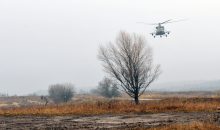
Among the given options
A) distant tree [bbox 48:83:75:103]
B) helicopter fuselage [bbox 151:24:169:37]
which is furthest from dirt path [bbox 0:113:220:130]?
distant tree [bbox 48:83:75:103]

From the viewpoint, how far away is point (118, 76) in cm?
4544

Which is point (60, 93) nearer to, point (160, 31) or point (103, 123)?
point (160, 31)

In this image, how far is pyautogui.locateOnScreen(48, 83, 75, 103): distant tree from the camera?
98.4 metres

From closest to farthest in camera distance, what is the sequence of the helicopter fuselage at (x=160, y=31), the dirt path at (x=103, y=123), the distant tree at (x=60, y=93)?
the dirt path at (x=103, y=123) < the helicopter fuselage at (x=160, y=31) < the distant tree at (x=60, y=93)

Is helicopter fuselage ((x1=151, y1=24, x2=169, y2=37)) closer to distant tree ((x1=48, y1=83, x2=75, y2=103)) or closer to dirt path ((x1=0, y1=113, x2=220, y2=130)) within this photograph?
dirt path ((x1=0, y1=113, x2=220, y2=130))

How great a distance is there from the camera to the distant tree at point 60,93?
3875 inches

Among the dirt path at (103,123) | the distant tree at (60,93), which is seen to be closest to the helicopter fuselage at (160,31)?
the dirt path at (103,123)

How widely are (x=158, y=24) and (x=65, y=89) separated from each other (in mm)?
51607

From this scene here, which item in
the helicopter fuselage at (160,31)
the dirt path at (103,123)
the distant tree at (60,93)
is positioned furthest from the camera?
the distant tree at (60,93)

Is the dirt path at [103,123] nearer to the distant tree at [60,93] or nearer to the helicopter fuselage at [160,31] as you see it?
the helicopter fuselage at [160,31]

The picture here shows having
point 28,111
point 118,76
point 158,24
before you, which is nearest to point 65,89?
point 158,24

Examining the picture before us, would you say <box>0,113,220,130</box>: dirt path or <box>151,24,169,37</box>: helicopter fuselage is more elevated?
<box>151,24,169,37</box>: helicopter fuselage

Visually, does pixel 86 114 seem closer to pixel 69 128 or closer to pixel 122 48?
pixel 69 128

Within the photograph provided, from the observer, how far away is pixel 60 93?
99.5 meters
